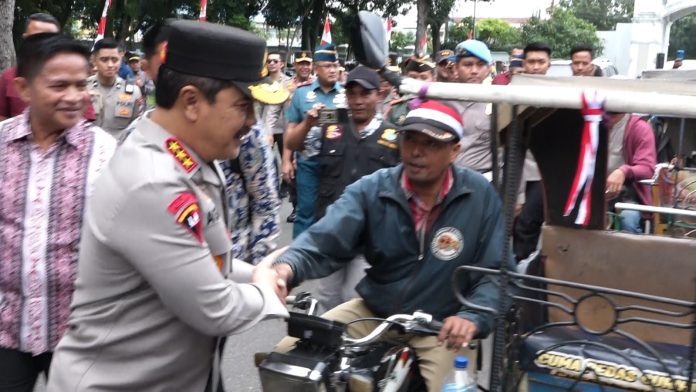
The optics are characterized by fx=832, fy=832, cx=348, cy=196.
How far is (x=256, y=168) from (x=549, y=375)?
1.68 meters

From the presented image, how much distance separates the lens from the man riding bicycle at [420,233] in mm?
2990

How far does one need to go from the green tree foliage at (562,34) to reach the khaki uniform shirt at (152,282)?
4559cm

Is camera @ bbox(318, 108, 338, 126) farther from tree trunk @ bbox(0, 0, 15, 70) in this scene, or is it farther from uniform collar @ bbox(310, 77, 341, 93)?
tree trunk @ bbox(0, 0, 15, 70)

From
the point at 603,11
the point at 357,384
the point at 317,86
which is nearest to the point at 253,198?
the point at 357,384

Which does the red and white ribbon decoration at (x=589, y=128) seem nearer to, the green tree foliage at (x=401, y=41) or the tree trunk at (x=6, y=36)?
the tree trunk at (x=6, y=36)

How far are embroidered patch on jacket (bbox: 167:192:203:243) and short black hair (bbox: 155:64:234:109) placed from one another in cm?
25

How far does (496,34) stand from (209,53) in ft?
223

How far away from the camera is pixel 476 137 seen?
5773 mm

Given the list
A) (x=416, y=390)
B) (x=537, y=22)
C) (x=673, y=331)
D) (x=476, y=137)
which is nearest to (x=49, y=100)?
(x=416, y=390)

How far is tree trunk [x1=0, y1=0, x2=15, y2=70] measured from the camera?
10.6 meters

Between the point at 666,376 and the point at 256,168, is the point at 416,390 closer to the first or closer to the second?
the point at 666,376

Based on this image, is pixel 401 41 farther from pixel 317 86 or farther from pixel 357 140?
pixel 357 140

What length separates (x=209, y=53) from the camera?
2029 millimetres

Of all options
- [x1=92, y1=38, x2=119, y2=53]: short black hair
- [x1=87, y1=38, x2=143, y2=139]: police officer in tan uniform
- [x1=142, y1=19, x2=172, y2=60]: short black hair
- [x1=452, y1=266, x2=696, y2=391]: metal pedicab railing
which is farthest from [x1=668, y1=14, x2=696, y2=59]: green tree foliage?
[x1=452, y1=266, x2=696, y2=391]: metal pedicab railing
